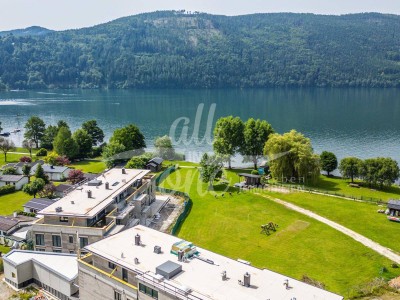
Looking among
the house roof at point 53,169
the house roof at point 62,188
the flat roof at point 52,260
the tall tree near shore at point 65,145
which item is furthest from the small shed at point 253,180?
the tall tree near shore at point 65,145

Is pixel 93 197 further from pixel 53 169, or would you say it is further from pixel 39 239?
pixel 53 169

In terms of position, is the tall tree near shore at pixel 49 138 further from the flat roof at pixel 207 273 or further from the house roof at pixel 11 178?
the flat roof at pixel 207 273

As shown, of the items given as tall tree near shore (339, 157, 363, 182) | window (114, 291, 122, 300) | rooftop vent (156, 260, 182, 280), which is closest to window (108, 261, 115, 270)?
window (114, 291, 122, 300)

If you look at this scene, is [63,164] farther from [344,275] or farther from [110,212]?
[344,275]

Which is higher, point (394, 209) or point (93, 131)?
point (93, 131)

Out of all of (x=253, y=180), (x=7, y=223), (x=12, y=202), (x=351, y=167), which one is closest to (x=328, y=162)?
(x=351, y=167)

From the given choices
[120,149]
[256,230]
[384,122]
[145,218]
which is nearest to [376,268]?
[256,230]

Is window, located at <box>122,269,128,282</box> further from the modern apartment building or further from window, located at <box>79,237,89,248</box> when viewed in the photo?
window, located at <box>79,237,89,248</box>
